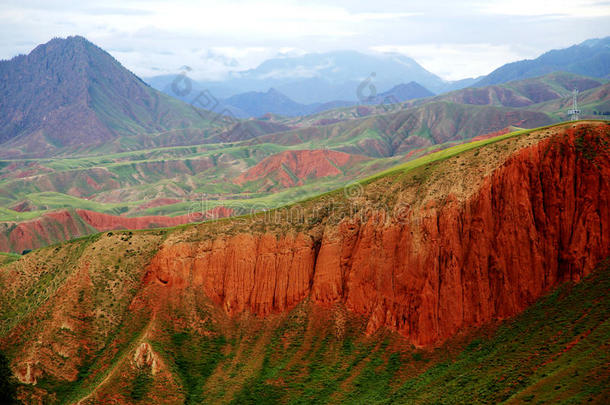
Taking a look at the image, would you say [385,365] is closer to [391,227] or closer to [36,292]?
[391,227]

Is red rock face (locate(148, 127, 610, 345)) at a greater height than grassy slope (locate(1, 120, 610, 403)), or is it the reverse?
red rock face (locate(148, 127, 610, 345))

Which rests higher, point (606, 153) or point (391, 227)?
point (606, 153)

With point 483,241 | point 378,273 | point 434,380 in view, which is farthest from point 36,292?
point 483,241

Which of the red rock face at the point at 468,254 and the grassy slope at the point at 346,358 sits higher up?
the red rock face at the point at 468,254

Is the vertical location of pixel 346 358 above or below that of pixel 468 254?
below

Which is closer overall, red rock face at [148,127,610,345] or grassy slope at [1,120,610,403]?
grassy slope at [1,120,610,403]

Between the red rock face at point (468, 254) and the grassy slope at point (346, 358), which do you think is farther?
the red rock face at point (468, 254)

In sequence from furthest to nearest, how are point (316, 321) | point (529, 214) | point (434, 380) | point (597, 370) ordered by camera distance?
point (316, 321) < point (529, 214) < point (434, 380) < point (597, 370)

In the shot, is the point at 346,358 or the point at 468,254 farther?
the point at 346,358
